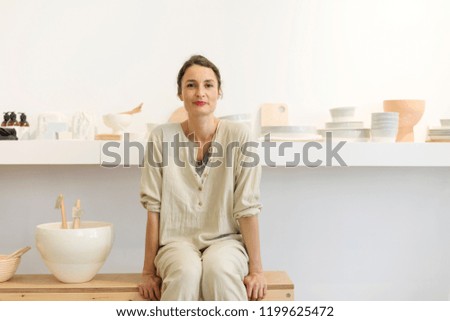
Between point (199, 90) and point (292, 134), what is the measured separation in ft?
1.60

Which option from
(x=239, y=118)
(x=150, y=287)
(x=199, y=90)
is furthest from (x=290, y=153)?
(x=150, y=287)

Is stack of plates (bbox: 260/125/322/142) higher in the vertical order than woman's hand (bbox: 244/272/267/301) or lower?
higher

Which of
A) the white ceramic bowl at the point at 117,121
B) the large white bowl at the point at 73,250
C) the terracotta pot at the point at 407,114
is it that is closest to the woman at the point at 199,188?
the large white bowl at the point at 73,250

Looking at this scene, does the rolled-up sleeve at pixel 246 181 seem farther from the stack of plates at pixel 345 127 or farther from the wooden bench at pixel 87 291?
the stack of plates at pixel 345 127

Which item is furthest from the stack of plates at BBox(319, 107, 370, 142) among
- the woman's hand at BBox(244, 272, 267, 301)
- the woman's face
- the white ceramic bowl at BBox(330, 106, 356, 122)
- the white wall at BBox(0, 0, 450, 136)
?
the woman's hand at BBox(244, 272, 267, 301)

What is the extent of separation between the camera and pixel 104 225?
6.51 feet

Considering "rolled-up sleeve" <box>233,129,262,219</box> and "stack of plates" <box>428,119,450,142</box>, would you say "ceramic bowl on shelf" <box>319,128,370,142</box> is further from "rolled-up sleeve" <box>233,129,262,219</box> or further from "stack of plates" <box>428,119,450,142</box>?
"rolled-up sleeve" <box>233,129,262,219</box>

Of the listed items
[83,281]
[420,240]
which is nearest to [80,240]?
[83,281]

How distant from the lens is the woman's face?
1.81 meters

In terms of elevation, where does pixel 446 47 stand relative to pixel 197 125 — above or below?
above

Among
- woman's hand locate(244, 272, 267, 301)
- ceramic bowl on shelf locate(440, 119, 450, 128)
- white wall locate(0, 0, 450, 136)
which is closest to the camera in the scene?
woman's hand locate(244, 272, 267, 301)

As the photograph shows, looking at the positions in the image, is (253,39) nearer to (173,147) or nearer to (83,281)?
(173,147)

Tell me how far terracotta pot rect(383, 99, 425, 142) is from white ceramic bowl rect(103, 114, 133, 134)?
108 cm

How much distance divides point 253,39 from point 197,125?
668 millimetres
